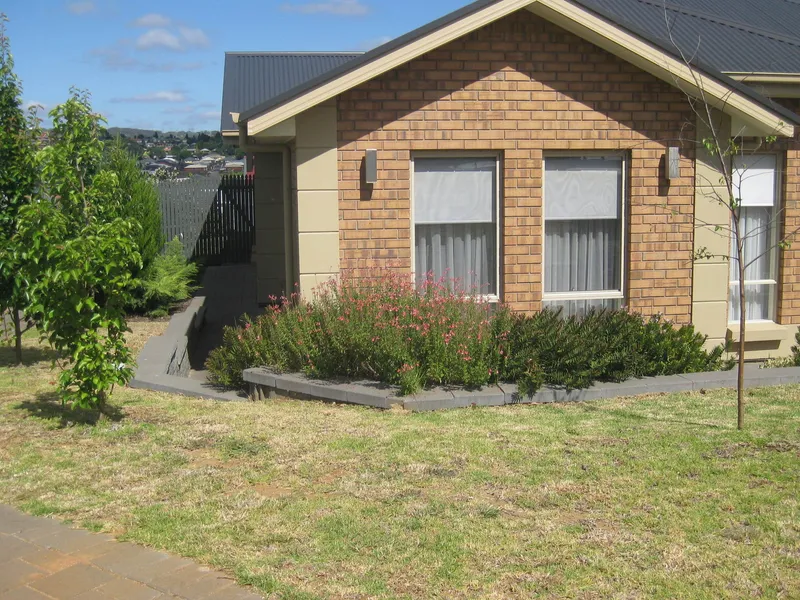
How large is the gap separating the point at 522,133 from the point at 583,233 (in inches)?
55.4

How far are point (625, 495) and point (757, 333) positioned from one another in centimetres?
564

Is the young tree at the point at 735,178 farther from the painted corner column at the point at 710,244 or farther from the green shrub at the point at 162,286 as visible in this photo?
the green shrub at the point at 162,286

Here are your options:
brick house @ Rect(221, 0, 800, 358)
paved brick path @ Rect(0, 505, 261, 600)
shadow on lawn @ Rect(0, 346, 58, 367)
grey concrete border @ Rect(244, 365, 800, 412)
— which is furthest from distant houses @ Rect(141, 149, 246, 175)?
paved brick path @ Rect(0, 505, 261, 600)

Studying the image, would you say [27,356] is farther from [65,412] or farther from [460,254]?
[460,254]

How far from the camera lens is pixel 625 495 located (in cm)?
582

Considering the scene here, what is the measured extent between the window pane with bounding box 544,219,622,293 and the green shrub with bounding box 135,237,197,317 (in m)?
6.88

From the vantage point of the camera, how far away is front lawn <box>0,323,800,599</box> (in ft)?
15.5

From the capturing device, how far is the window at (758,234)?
10703 millimetres

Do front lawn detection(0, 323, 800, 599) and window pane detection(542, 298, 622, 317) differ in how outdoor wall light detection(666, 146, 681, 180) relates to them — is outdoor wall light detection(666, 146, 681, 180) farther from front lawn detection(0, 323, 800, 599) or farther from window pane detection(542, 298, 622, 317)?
front lawn detection(0, 323, 800, 599)

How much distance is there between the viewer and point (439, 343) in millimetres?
8570

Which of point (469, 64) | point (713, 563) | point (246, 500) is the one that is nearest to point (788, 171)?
point (469, 64)

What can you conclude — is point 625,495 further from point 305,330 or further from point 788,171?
point 788,171

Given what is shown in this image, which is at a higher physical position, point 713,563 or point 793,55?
point 793,55

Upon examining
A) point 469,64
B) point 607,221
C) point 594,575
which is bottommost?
point 594,575
